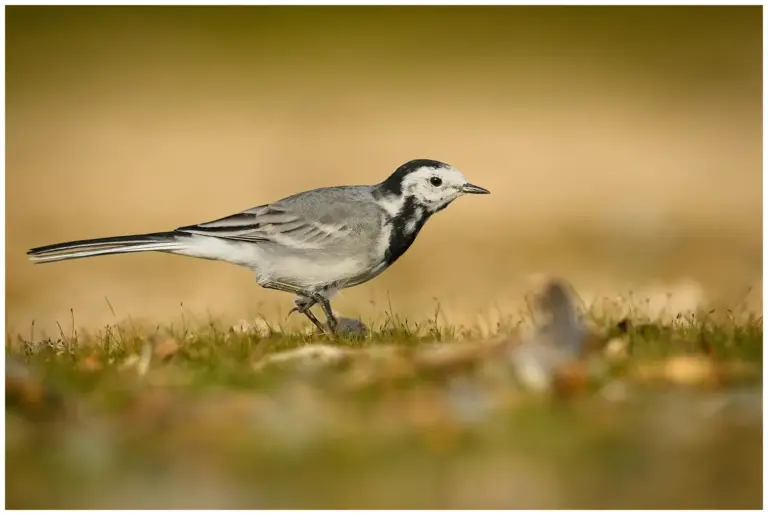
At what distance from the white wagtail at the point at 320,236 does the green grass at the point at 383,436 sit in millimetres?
1919

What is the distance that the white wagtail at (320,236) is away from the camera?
10.1m

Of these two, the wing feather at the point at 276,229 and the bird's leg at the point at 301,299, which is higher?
the wing feather at the point at 276,229

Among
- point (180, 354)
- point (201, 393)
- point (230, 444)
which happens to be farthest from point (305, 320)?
point (230, 444)

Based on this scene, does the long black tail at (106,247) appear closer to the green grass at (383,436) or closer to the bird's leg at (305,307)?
the bird's leg at (305,307)

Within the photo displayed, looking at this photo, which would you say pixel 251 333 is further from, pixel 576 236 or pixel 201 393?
pixel 576 236

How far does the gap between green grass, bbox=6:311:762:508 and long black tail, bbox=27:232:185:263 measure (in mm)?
1732

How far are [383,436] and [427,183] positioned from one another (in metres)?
4.14

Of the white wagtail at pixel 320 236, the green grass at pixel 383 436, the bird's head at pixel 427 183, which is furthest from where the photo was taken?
the bird's head at pixel 427 183

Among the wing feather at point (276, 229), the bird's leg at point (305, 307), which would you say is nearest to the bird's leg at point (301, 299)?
the bird's leg at point (305, 307)

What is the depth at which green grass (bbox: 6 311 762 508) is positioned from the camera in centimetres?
607

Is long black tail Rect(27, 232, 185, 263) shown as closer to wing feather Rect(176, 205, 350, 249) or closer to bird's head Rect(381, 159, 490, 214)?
wing feather Rect(176, 205, 350, 249)

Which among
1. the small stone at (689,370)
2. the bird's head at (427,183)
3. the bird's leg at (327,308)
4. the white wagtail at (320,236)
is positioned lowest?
the small stone at (689,370)

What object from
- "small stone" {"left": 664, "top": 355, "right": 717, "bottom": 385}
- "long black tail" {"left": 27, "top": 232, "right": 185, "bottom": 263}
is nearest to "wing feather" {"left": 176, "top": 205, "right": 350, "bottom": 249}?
"long black tail" {"left": 27, "top": 232, "right": 185, "bottom": 263}

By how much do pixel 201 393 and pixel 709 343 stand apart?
3.41 meters
